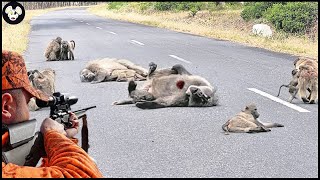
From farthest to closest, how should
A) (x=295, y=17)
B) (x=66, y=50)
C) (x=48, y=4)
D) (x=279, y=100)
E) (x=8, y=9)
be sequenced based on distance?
(x=48, y=4) < (x=295, y=17) < (x=66, y=50) < (x=279, y=100) < (x=8, y=9)

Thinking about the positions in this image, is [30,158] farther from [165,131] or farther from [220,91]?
[220,91]

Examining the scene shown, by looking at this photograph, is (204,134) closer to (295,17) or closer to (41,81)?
(41,81)

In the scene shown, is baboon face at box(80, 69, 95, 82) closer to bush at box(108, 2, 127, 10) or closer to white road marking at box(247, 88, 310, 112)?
white road marking at box(247, 88, 310, 112)

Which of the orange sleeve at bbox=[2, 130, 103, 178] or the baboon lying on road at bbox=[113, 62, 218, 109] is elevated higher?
the orange sleeve at bbox=[2, 130, 103, 178]

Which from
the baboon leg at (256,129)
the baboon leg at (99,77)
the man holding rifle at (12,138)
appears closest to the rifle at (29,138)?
the man holding rifle at (12,138)

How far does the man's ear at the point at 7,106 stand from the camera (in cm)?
256

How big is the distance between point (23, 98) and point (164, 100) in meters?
6.78

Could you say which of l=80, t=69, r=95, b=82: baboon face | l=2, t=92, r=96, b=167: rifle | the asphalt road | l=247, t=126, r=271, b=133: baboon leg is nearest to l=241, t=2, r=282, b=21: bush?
the asphalt road

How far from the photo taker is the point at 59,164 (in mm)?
2605

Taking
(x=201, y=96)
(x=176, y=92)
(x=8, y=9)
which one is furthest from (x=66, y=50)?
(x=8, y=9)

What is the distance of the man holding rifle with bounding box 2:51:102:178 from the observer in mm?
2521

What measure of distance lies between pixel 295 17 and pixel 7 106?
2882 centimetres

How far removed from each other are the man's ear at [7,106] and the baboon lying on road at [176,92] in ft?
21.7

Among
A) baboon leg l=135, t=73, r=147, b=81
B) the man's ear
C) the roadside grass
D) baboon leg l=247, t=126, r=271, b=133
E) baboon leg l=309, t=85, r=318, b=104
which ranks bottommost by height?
the roadside grass
